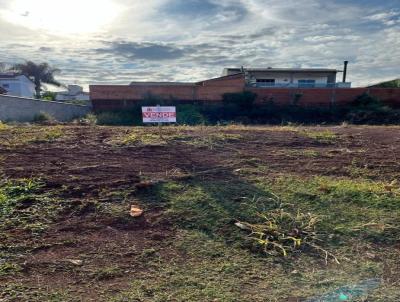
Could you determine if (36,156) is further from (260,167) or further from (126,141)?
(260,167)

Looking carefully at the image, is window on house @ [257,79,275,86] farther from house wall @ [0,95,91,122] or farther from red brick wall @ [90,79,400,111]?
house wall @ [0,95,91,122]

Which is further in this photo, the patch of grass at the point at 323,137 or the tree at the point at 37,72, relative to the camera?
the tree at the point at 37,72

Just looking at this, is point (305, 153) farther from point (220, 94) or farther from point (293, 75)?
point (293, 75)

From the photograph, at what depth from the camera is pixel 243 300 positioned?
87.5 inches

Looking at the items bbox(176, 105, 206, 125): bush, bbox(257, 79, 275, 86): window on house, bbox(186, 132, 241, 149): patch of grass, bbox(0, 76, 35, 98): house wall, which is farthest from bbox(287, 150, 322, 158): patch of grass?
bbox(0, 76, 35, 98): house wall

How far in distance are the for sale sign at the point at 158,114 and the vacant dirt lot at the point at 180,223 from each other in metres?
2.09

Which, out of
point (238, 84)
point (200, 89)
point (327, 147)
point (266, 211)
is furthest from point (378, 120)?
point (266, 211)

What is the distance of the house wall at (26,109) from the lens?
14.4 meters

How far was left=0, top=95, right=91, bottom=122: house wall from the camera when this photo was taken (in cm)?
1443

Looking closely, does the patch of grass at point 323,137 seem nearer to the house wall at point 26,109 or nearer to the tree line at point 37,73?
the house wall at point 26,109

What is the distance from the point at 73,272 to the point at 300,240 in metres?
1.92

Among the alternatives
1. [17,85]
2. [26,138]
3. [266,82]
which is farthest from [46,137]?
[17,85]

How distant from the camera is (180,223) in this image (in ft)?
10.6

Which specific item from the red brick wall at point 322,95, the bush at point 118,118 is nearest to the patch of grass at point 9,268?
the bush at point 118,118
